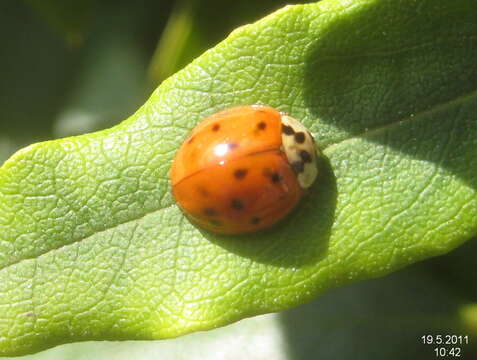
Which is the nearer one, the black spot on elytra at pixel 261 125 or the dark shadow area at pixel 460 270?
the black spot on elytra at pixel 261 125

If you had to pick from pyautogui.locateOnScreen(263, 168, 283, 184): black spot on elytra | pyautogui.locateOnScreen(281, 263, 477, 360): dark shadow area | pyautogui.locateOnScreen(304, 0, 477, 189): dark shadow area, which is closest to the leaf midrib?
pyautogui.locateOnScreen(304, 0, 477, 189): dark shadow area

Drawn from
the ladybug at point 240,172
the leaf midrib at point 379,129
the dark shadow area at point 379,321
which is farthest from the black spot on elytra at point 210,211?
the dark shadow area at point 379,321

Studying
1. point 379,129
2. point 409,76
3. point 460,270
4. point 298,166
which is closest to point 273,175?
point 298,166

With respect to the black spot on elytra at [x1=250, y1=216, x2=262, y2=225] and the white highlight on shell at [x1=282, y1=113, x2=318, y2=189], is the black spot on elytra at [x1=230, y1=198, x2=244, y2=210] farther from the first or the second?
the white highlight on shell at [x1=282, y1=113, x2=318, y2=189]

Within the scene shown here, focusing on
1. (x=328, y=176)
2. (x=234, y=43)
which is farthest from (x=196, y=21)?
(x=328, y=176)

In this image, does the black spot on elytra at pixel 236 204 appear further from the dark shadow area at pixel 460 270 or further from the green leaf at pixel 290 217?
the dark shadow area at pixel 460 270

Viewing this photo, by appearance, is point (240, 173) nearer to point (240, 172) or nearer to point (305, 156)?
point (240, 172)
